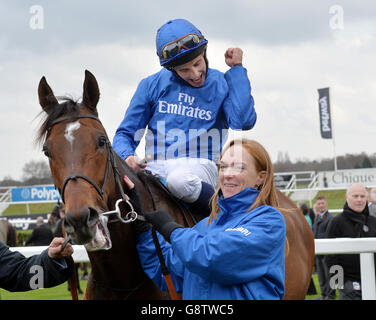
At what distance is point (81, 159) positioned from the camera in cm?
228

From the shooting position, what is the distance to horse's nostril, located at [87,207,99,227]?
2064 millimetres

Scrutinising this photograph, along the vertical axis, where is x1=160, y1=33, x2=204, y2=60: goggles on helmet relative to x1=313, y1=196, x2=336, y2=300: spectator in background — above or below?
above

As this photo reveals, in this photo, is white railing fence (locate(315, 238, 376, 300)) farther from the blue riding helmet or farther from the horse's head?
the horse's head

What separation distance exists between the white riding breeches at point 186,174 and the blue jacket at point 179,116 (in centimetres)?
7

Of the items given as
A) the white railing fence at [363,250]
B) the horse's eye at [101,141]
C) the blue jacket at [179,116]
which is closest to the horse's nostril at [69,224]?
the horse's eye at [101,141]

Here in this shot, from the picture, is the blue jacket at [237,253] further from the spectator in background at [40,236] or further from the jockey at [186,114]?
the spectator in background at [40,236]

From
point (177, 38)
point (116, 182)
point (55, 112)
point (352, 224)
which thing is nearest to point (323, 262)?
point (352, 224)

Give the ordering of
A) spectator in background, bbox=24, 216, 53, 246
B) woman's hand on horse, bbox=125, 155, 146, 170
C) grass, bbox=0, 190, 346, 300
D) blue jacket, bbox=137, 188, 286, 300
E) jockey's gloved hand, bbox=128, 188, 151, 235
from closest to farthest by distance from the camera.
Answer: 1. blue jacket, bbox=137, 188, 286, 300
2. jockey's gloved hand, bbox=128, 188, 151, 235
3. woman's hand on horse, bbox=125, 155, 146, 170
4. spectator in background, bbox=24, 216, 53, 246
5. grass, bbox=0, 190, 346, 300

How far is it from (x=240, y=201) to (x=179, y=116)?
1056 mm

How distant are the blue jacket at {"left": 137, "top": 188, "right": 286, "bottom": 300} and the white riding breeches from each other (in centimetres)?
72

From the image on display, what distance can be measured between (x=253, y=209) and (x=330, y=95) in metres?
27.7

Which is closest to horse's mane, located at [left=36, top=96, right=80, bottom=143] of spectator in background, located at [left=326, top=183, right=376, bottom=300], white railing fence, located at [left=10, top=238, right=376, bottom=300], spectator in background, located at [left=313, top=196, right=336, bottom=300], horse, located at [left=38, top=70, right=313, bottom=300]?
horse, located at [left=38, top=70, right=313, bottom=300]

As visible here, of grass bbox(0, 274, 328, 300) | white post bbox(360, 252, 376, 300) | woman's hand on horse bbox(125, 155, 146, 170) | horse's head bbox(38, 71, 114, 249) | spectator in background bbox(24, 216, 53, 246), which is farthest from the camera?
spectator in background bbox(24, 216, 53, 246)

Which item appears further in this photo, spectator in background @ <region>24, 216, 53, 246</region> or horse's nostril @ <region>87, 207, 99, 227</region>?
spectator in background @ <region>24, 216, 53, 246</region>
